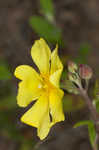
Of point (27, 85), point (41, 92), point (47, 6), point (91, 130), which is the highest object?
point (47, 6)

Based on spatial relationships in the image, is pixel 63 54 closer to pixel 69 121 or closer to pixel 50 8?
pixel 50 8

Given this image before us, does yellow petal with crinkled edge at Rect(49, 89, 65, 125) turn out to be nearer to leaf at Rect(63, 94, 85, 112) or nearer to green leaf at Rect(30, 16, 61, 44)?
leaf at Rect(63, 94, 85, 112)

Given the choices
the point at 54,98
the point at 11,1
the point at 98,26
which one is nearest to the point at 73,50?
the point at 98,26

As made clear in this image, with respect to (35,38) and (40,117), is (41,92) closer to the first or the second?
(40,117)

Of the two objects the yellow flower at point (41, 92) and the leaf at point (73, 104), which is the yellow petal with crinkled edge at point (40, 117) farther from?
the leaf at point (73, 104)

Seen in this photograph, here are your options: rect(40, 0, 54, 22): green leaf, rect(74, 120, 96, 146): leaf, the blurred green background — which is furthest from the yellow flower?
rect(40, 0, 54, 22): green leaf

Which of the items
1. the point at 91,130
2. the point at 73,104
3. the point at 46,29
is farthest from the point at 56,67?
the point at 46,29
